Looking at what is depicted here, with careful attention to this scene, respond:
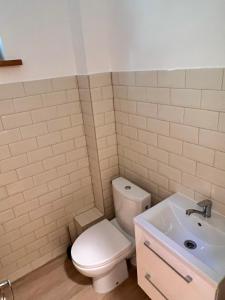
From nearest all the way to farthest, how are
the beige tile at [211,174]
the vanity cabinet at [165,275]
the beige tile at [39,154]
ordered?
1. the vanity cabinet at [165,275]
2. the beige tile at [211,174]
3. the beige tile at [39,154]

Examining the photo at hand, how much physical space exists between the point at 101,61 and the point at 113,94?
258 mm

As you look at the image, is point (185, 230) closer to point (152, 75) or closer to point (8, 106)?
point (152, 75)

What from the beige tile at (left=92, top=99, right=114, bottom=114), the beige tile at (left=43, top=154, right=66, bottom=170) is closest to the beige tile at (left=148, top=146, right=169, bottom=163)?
the beige tile at (left=92, top=99, right=114, bottom=114)

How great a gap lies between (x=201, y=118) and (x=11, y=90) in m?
1.20

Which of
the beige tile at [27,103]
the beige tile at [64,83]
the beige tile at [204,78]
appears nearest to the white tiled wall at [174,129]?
the beige tile at [204,78]

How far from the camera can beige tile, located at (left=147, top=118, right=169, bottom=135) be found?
1.40 metres

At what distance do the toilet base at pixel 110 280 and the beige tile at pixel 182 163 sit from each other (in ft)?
2.88

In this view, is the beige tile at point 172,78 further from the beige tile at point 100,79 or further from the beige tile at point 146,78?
the beige tile at point 100,79

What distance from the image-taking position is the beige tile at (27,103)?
4.96 feet

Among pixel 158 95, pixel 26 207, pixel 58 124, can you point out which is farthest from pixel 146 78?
pixel 26 207

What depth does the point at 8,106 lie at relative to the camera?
148cm

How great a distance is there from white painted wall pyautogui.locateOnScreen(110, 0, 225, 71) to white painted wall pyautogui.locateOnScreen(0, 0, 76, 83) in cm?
35

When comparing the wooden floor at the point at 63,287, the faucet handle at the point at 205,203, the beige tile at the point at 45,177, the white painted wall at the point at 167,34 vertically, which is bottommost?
the wooden floor at the point at 63,287

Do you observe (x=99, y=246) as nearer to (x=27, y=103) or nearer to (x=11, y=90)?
(x=27, y=103)
